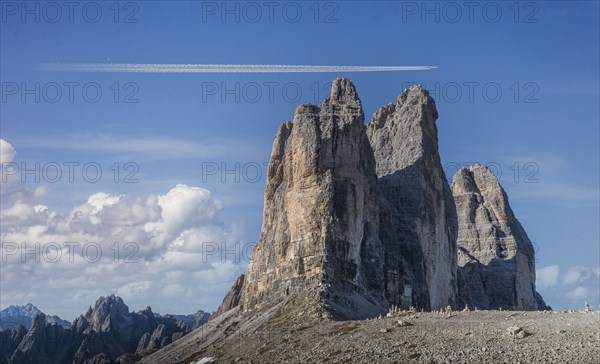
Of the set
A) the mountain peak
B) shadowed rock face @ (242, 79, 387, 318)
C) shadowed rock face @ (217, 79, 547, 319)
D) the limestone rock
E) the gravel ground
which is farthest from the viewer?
the limestone rock

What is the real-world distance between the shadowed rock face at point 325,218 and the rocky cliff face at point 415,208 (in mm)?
8015

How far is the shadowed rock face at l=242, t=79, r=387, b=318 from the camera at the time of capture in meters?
127

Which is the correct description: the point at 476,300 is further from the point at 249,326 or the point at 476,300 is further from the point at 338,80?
the point at 249,326

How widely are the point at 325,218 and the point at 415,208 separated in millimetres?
40987

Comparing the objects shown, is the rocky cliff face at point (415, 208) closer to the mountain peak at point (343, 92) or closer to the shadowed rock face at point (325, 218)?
the shadowed rock face at point (325, 218)

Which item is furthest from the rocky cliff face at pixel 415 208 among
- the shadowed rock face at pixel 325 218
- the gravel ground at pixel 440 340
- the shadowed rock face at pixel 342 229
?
the gravel ground at pixel 440 340

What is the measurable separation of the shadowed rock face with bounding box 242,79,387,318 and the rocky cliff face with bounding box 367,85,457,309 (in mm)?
8015

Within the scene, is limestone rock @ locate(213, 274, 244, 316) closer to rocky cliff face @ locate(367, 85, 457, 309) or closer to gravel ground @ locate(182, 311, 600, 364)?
rocky cliff face @ locate(367, 85, 457, 309)

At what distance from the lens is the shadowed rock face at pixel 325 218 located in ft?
418

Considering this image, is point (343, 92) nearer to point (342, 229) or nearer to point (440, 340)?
point (342, 229)

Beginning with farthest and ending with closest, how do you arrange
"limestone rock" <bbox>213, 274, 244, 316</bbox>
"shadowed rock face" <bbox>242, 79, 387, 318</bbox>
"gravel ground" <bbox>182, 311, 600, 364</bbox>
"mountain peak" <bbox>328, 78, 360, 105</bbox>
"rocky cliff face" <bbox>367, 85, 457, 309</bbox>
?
"limestone rock" <bbox>213, 274, 244, 316</bbox> < "rocky cliff face" <bbox>367, 85, 457, 309</bbox> < "mountain peak" <bbox>328, 78, 360, 105</bbox> < "shadowed rock face" <bbox>242, 79, 387, 318</bbox> < "gravel ground" <bbox>182, 311, 600, 364</bbox>

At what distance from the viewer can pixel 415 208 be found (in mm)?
167000

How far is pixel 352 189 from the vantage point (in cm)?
13638

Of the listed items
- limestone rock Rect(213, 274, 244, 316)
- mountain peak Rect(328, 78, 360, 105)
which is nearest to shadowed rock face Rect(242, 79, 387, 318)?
mountain peak Rect(328, 78, 360, 105)
